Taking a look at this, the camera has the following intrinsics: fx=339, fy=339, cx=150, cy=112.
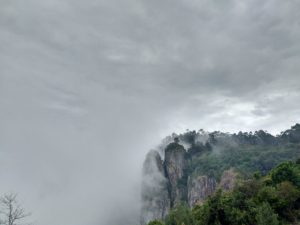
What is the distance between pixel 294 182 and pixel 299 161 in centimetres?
3521

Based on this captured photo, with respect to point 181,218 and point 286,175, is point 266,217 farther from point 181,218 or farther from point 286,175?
point 181,218

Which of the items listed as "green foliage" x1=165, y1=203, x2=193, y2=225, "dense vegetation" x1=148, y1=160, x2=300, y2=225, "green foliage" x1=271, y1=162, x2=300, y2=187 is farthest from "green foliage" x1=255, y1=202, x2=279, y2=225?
"green foliage" x1=271, y1=162, x2=300, y2=187

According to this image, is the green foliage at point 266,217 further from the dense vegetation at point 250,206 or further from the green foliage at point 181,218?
the green foliage at point 181,218

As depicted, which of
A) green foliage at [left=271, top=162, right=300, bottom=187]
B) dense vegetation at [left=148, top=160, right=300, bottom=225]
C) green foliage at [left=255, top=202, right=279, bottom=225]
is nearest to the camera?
green foliage at [left=255, top=202, right=279, bottom=225]

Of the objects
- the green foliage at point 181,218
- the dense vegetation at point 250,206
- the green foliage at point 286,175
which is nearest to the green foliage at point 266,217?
the dense vegetation at point 250,206

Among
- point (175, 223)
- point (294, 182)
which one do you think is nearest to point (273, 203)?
point (294, 182)

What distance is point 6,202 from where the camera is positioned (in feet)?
103

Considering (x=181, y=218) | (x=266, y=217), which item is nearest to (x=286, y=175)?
(x=181, y=218)

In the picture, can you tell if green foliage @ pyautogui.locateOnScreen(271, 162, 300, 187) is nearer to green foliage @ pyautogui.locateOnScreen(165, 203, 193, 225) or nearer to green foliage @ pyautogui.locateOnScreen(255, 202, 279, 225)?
green foliage @ pyautogui.locateOnScreen(165, 203, 193, 225)

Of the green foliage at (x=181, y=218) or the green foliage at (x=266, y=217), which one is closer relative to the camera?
the green foliage at (x=266, y=217)

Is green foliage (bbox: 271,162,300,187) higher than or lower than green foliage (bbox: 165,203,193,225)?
higher

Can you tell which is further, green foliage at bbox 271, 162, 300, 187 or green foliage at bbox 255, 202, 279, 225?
green foliage at bbox 271, 162, 300, 187

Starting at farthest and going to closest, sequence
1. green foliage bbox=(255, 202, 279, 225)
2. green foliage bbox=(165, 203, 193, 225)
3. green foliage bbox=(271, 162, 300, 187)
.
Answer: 1. green foliage bbox=(271, 162, 300, 187)
2. green foliage bbox=(165, 203, 193, 225)
3. green foliage bbox=(255, 202, 279, 225)

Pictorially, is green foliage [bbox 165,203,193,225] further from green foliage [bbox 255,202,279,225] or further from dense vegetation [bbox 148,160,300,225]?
green foliage [bbox 255,202,279,225]
